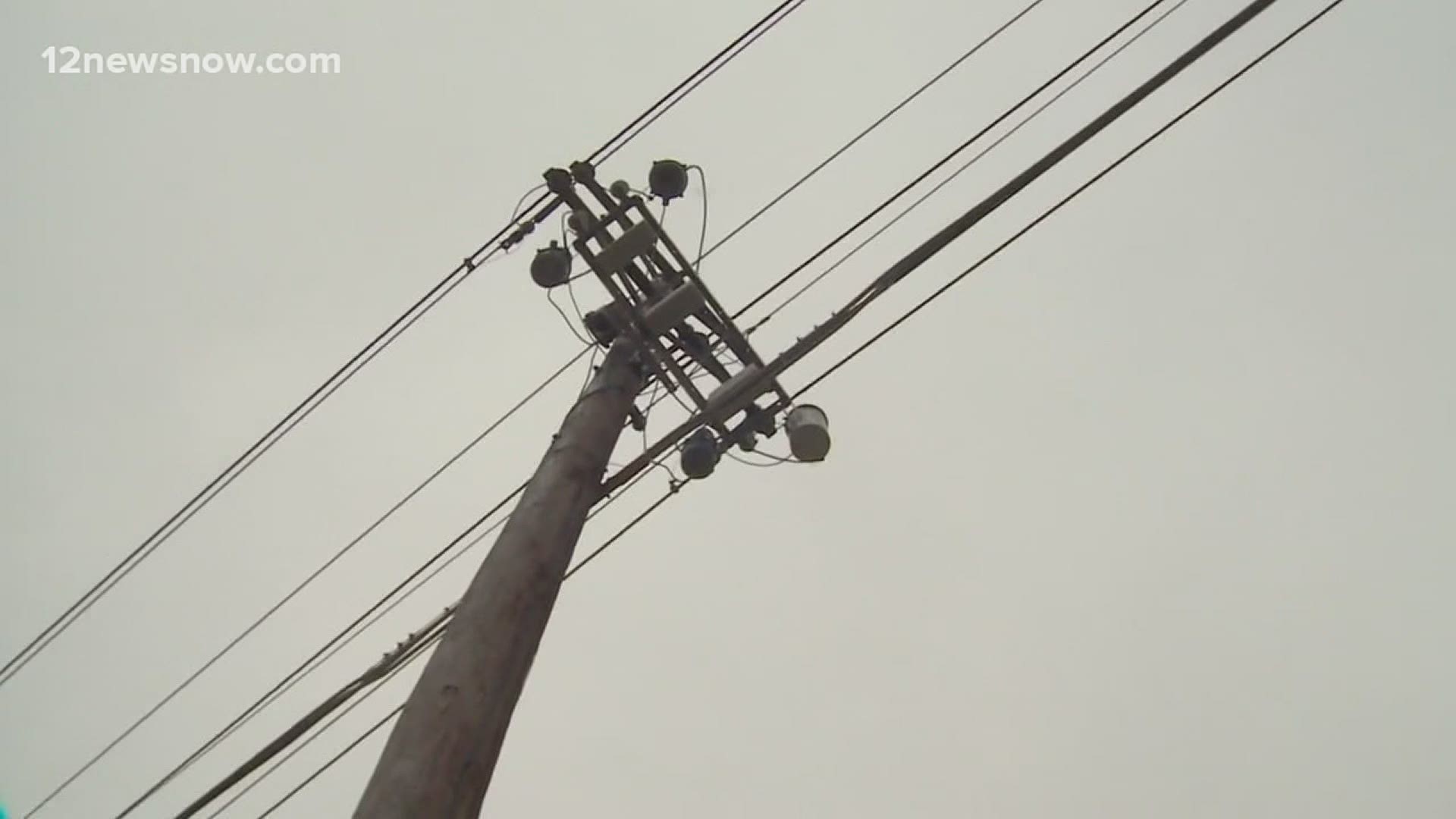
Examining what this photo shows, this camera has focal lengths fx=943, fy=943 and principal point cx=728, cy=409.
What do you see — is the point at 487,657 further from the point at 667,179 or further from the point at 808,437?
the point at 667,179

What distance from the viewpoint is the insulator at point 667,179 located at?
5562 mm

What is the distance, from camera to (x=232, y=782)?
4.26m

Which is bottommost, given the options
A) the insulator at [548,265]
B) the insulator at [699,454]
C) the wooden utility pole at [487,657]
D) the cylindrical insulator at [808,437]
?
the wooden utility pole at [487,657]

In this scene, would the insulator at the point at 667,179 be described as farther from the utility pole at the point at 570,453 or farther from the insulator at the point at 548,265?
the insulator at the point at 548,265

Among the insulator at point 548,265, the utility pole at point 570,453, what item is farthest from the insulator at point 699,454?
the insulator at point 548,265

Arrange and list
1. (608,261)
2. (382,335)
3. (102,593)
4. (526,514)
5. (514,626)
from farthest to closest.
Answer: (102,593), (382,335), (608,261), (526,514), (514,626)

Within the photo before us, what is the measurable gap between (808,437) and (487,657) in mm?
2576

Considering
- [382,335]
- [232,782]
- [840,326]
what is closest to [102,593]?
[382,335]

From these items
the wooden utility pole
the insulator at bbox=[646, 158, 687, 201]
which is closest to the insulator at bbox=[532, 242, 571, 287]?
the insulator at bbox=[646, 158, 687, 201]

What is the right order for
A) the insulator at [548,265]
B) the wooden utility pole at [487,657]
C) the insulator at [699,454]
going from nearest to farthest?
the wooden utility pole at [487,657]
the insulator at [699,454]
the insulator at [548,265]

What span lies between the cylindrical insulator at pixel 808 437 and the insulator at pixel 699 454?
42 centimetres

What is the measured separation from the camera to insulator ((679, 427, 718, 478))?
16.3ft

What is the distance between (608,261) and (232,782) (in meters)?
3.06

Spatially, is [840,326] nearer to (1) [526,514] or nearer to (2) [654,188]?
(2) [654,188]
